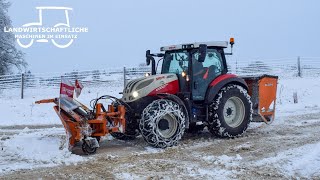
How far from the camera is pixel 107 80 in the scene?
23391mm

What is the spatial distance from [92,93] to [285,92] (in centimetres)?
916

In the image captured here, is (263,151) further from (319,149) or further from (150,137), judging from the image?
(150,137)

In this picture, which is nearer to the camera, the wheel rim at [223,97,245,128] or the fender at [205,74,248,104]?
the fender at [205,74,248,104]

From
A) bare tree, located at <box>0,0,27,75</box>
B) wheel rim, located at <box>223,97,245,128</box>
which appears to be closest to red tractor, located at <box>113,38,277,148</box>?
wheel rim, located at <box>223,97,245,128</box>

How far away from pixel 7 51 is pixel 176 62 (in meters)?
22.7

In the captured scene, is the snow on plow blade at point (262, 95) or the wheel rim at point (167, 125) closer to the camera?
the wheel rim at point (167, 125)

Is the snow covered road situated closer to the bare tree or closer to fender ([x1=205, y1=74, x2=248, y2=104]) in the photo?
fender ([x1=205, y1=74, x2=248, y2=104])

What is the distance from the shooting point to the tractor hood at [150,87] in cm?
878

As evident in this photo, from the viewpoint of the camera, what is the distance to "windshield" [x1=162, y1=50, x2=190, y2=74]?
9398 millimetres

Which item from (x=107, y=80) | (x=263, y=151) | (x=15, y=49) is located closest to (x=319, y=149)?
(x=263, y=151)

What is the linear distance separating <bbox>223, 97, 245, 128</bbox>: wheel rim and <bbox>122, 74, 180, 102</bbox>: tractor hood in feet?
4.42

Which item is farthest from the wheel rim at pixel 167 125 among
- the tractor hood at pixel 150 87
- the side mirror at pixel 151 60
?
the side mirror at pixel 151 60

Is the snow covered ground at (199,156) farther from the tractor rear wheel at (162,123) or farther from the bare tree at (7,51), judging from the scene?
the bare tree at (7,51)

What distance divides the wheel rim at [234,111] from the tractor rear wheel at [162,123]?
139cm
